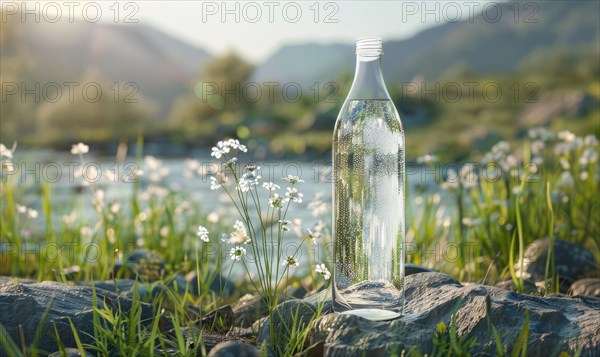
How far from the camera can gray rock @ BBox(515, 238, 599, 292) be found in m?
4.37

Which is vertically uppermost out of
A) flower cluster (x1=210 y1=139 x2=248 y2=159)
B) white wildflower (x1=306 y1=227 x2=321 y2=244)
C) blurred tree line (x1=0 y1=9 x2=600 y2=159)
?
blurred tree line (x1=0 y1=9 x2=600 y2=159)

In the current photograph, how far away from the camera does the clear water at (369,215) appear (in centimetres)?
277

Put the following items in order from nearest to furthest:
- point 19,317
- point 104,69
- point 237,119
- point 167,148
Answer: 1. point 19,317
2. point 167,148
3. point 237,119
4. point 104,69

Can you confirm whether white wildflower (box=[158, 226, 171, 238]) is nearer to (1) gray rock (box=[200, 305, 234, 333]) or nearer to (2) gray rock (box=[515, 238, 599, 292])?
(1) gray rock (box=[200, 305, 234, 333])

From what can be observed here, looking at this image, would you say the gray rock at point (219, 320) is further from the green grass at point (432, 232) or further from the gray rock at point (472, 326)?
the green grass at point (432, 232)

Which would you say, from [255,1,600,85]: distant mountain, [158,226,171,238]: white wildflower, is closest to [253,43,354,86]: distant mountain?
[255,1,600,85]: distant mountain

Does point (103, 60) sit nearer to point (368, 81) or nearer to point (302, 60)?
point (302, 60)

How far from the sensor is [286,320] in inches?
108

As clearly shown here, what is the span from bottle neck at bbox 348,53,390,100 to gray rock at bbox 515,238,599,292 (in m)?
2.08

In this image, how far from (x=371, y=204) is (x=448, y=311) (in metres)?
0.54

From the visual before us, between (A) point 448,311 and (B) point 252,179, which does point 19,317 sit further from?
(A) point 448,311

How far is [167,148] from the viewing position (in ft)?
84.1

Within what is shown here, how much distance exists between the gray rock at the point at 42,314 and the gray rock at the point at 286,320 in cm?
51

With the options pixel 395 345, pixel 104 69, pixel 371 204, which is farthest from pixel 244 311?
pixel 104 69
